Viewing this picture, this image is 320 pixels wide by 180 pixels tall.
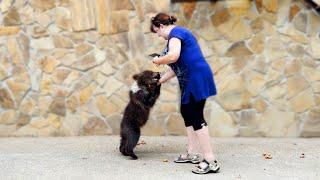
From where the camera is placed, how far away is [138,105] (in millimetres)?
7953

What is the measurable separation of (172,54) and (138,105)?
0.99 m

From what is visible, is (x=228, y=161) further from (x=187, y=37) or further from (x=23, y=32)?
(x=23, y=32)

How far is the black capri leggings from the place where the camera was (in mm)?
7371

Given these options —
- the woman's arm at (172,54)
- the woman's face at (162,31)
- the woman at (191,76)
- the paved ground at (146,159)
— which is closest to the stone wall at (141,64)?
the paved ground at (146,159)

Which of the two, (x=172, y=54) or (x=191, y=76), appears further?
(x=191, y=76)

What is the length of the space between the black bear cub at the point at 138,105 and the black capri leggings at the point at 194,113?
542 mm

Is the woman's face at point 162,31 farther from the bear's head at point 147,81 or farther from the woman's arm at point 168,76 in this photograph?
the bear's head at point 147,81

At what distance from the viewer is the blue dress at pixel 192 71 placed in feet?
24.1

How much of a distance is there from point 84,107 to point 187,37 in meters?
2.86

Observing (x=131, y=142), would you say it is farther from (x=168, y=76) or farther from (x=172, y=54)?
(x=172, y=54)

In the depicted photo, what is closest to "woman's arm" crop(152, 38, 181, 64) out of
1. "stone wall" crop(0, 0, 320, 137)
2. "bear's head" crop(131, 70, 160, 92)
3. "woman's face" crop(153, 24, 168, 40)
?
"woman's face" crop(153, 24, 168, 40)

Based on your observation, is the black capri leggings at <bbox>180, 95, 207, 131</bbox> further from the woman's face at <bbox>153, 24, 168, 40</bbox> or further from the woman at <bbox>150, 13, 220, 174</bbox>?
the woman's face at <bbox>153, 24, 168, 40</bbox>

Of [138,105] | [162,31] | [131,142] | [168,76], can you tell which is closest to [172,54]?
[162,31]

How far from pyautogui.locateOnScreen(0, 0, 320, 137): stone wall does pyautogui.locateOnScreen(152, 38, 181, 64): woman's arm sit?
86.3 inches
